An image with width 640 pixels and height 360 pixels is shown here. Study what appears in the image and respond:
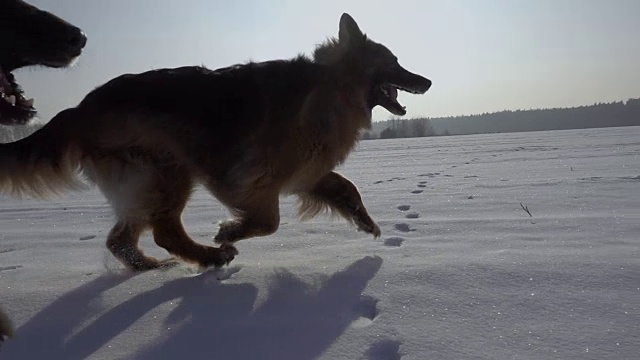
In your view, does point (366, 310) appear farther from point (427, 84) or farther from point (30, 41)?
point (427, 84)

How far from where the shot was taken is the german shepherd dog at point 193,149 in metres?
3.12

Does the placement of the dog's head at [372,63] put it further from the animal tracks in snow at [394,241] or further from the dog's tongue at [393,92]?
the animal tracks in snow at [394,241]

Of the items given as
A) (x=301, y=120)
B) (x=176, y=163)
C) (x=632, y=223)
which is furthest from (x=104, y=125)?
(x=632, y=223)

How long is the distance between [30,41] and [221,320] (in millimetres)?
2061

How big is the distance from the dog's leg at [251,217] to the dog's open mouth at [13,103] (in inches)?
49.9

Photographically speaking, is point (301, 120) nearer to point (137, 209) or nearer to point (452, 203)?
point (137, 209)

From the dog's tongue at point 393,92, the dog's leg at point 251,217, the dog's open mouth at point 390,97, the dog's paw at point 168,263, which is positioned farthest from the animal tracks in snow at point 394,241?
the dog's tongue at point 393,92

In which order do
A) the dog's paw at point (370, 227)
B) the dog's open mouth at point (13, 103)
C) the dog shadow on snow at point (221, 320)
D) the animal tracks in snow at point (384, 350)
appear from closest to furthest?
the animal tracks in snow at point (384, 350)
the dog shadow on snow at point (221, 320)
the dog's open mouth at point (13, 103)
the dog's paw at point (370, 227)

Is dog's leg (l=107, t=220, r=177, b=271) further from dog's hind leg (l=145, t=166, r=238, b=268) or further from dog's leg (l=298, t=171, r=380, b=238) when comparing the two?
dog's leg (l=298, t=171, r=380, b=238)

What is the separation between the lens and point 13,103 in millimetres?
2633

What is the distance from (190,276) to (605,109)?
106m

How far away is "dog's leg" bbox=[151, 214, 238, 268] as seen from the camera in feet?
9.81

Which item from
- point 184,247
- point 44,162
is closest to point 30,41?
point 44,162

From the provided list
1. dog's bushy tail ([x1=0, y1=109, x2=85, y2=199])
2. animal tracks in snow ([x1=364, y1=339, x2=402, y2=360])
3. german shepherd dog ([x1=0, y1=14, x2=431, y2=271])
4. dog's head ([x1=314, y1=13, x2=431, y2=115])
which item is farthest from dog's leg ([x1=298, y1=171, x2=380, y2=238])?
animal tracks in snow ([x1=364, y1=339, x2=402, y2=360])
